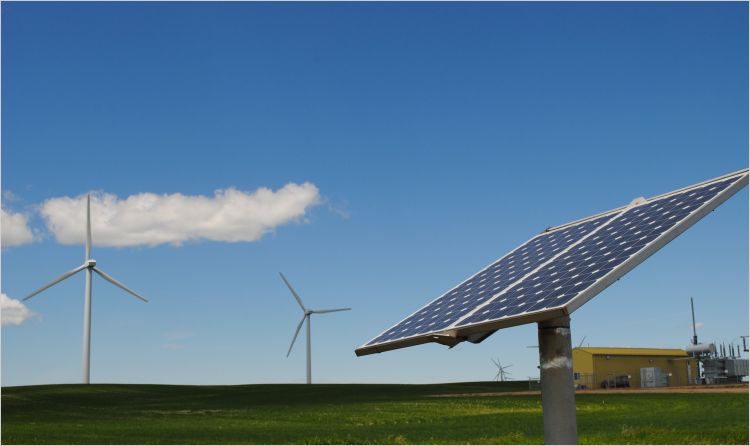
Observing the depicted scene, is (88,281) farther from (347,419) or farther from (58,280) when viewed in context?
(347,419)

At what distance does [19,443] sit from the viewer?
3969 cm

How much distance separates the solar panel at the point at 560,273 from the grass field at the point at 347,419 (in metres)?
15.6

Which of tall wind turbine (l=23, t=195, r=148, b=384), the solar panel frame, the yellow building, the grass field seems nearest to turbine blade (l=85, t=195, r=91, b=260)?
tall wind turbine (l=23, t=195, r=148, b=384)

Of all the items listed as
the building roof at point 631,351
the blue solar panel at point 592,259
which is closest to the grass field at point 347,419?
the blue solar panel at point 592,259

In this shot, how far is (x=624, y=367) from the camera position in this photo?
9688 cm

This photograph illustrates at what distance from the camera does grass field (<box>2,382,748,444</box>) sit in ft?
124

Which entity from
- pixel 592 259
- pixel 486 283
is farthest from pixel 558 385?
pixel 486 283

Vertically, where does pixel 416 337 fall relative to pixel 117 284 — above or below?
below

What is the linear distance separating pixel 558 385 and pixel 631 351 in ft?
291

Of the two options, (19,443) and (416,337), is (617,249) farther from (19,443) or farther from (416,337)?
(19,443)

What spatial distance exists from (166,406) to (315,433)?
103 ft

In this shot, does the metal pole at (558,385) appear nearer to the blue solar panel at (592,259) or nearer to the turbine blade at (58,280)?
the blue solar panel at (592,259)

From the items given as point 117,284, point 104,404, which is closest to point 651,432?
point 104,404

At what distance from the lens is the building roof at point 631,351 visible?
95.7 meters
